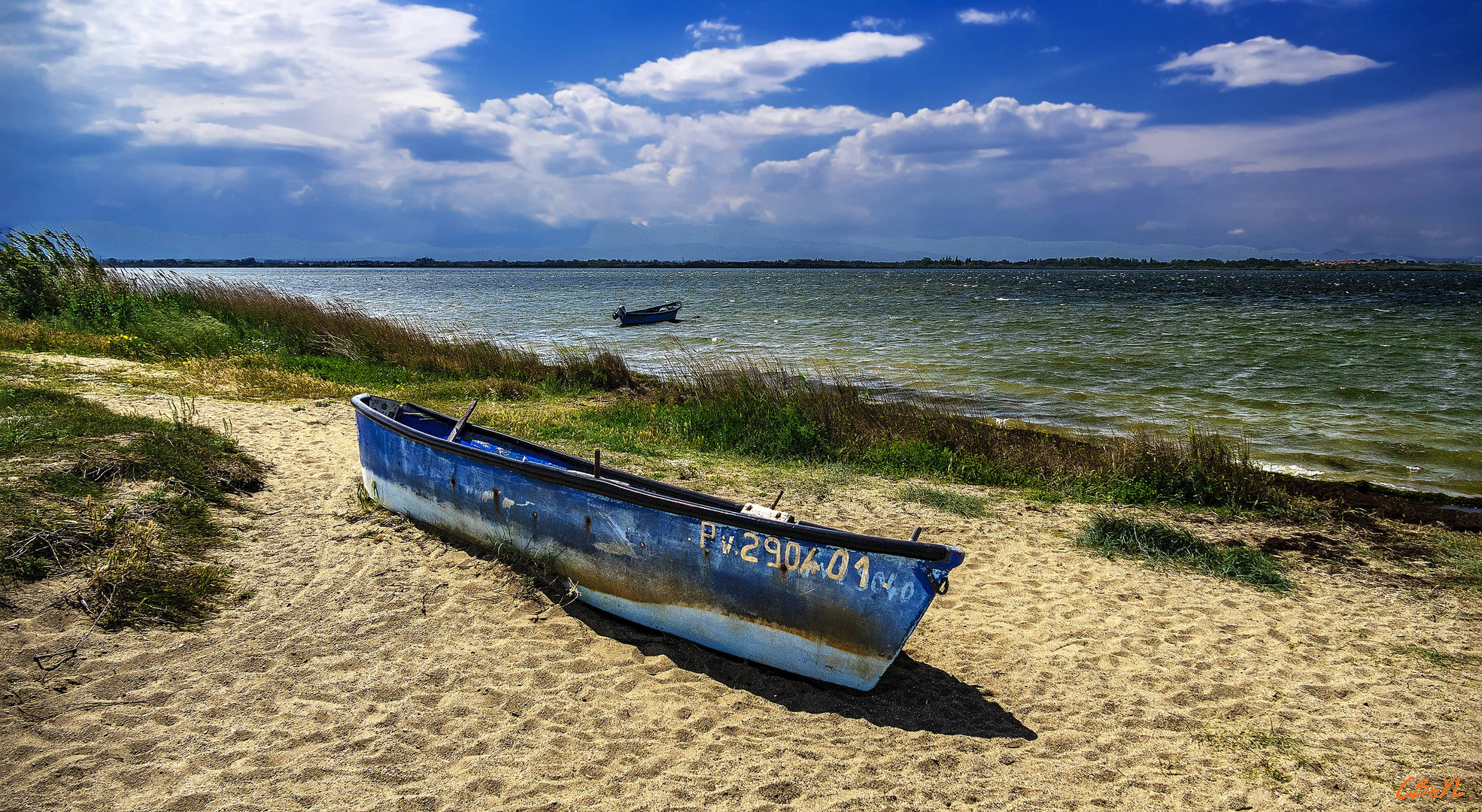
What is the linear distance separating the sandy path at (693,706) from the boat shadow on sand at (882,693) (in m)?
0.02

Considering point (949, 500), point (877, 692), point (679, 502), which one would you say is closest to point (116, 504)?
point (679, 502)

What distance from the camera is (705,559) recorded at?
4438mm

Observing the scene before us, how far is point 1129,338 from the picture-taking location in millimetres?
25969

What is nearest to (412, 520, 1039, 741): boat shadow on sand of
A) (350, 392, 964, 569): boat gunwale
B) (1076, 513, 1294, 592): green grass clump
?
(350, 392, 964, 569): boat gunwale

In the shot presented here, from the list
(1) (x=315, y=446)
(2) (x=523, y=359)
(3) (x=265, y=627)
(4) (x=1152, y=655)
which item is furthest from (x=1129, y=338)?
(3) (x=265, y=627)

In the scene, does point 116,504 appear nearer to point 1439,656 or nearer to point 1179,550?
point 1179,550

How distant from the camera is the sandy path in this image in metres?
3.37

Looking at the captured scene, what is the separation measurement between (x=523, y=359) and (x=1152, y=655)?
513 inches

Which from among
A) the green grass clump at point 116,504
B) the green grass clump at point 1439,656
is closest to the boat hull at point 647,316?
the green grass clump at point 116,504

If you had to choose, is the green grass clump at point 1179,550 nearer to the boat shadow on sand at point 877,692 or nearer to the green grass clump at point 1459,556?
the green grass clump at point 1459,556

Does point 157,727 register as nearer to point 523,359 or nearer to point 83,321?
point 523,359

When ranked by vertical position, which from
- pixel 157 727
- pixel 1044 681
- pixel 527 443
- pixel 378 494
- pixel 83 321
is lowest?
pixel 1044 681

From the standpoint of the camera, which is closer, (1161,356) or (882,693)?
(882,693)

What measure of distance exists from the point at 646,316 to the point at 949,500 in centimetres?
2484
